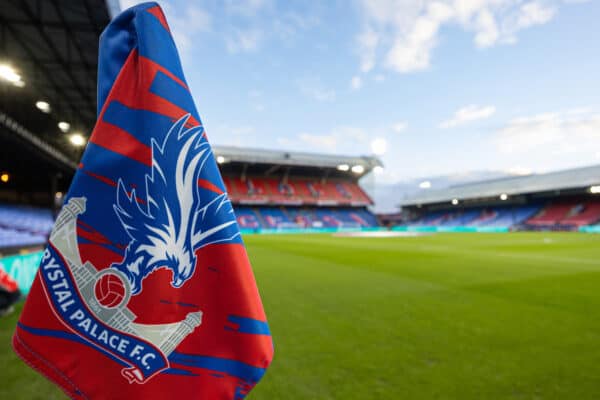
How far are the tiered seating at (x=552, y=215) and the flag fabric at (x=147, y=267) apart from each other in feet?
135

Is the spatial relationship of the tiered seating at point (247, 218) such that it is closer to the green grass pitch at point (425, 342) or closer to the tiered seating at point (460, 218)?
the tiered seating at point (460, 218)

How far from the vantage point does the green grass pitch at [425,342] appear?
1.89 m

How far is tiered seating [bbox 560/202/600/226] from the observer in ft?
97.2

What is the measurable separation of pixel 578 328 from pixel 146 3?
14.2 feet

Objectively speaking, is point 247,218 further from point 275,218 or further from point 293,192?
point 293,192

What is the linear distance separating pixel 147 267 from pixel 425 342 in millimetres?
2699

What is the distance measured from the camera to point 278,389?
1.91 meters

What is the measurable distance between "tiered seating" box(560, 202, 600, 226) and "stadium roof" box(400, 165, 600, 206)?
97.8 inches

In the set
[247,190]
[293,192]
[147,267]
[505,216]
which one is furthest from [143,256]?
[505,216]

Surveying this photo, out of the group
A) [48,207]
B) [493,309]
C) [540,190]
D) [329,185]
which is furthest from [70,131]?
[540,190]

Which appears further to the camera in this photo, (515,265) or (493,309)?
(515,265)

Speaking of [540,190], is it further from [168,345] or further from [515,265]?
[168,345]

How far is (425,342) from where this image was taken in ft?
8.54

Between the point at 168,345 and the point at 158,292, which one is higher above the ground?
the point at 158,292
